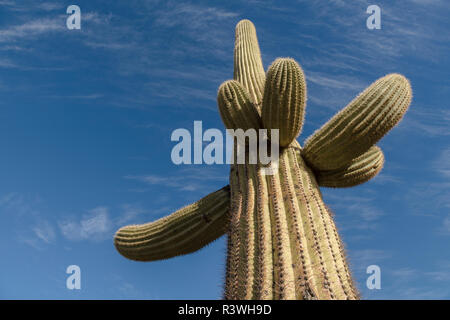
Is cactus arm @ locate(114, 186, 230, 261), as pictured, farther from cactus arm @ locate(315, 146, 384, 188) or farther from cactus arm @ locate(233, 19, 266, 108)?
cactus arm @ locate(233, 19, 266, 108)

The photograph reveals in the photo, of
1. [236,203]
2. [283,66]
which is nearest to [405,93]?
[283,66]

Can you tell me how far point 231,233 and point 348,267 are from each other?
1.39m

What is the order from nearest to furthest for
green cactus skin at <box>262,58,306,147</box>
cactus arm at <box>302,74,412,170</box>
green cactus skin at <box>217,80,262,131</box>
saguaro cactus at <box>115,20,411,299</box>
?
saguaro cactus at <box>115,20,411,299</box>, cactus arm at <box>302,74,412,170</box>, green cactus skin at <box>262,58,306,147</box>, green cactus skin at <box>217,80,262,131</box>

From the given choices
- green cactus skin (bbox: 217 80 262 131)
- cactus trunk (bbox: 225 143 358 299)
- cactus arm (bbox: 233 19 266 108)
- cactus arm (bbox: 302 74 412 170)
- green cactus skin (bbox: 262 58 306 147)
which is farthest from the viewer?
cactus arm (bbox: 233 19 266 108)

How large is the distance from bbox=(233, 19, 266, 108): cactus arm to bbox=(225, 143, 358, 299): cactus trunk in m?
1.54

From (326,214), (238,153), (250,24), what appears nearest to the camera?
(326,214)

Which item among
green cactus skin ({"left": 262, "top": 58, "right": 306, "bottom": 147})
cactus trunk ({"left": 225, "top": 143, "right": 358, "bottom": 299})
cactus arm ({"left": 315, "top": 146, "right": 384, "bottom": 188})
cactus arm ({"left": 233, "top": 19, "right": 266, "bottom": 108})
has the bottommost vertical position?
cactus trunk ({"left": 225, "top": 143, "right": 358, "bottom": 299})

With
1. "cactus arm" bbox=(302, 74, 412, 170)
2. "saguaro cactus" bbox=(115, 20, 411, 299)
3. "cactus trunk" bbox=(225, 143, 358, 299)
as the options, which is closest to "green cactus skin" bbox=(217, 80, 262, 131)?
"saguaro cactus" bbox=(115, 20, 411, 299)

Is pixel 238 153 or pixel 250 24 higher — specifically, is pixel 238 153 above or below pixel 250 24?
below

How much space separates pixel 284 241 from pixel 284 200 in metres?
0.69

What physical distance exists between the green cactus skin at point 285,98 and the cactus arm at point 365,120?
40 centimetres

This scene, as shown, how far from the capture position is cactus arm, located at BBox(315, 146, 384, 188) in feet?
20.7

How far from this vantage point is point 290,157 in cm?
598
